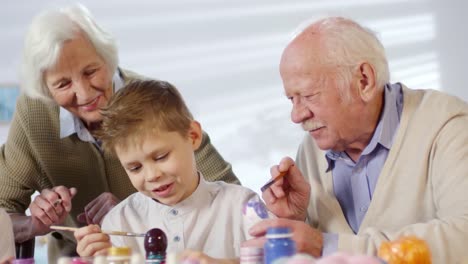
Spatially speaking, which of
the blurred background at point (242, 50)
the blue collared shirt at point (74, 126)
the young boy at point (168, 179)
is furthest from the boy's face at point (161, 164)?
the blurred background at point (242, 50)

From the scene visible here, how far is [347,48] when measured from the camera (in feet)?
5.83

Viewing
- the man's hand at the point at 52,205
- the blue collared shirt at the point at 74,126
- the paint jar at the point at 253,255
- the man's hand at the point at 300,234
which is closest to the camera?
the paint jar at the point at 253,255

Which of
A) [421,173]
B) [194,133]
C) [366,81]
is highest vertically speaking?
[366,81]

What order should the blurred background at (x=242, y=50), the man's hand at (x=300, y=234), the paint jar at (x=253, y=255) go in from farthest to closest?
the blurred background at (x=242, y=50)
the man's hand at (x=300, y=234)
the paint jar at (x=253, y=255)

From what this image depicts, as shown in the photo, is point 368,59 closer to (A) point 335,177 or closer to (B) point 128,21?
(A) point 335,177

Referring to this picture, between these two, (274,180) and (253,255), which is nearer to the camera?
(253,255)

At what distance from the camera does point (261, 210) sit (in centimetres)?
146

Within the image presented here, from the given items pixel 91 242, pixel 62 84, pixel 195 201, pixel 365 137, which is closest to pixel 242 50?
pixel 62 84

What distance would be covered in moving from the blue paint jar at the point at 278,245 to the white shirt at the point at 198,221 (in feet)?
1.93

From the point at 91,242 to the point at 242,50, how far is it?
2.27 metres

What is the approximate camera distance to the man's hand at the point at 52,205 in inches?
79.0

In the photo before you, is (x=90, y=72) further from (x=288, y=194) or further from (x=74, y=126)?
(x=288, y=194)

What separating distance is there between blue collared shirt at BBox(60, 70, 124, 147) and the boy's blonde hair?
1.71ft

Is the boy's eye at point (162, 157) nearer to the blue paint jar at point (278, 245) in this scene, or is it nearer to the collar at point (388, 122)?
the collar at point (388, 122)
